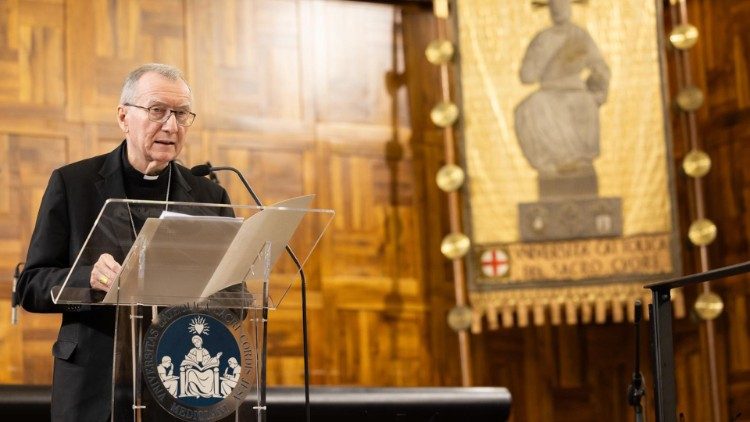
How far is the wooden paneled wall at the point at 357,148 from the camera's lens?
19.4 ft

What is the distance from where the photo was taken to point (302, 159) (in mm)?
6383

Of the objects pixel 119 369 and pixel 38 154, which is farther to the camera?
pixel 38 154

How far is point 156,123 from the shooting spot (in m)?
3.26

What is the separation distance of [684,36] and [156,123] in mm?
3824

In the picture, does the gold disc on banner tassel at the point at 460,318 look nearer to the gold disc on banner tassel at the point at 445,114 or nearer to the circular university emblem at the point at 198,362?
the gold disc on banner tassel at the point at 445,114

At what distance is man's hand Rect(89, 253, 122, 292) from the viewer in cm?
266

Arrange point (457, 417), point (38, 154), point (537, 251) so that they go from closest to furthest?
point (457, 417) → point (38, 154) → point (537, 251)

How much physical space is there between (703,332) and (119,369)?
14.6 ft

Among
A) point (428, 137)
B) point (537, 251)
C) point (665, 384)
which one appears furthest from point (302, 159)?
point (665, 384)

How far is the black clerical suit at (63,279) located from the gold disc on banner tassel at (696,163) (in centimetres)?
365

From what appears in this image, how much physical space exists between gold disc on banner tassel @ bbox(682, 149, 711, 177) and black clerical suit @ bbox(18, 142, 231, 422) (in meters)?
3.65

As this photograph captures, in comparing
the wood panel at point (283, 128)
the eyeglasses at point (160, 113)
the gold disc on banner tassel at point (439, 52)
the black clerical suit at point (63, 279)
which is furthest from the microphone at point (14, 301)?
the gold disc on banner tassel at point (439, 52)

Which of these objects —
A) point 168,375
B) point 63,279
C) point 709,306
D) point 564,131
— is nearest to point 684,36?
point 564,131

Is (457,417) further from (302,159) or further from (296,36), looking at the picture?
(296,36)
